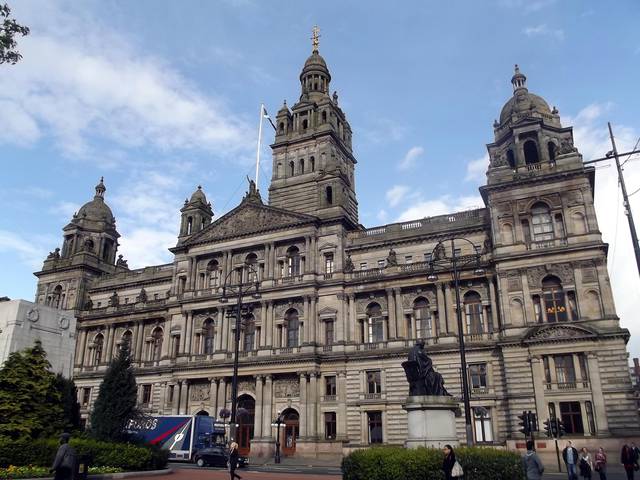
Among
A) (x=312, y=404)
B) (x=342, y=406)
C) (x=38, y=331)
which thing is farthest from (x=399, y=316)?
(x=38, y=331)

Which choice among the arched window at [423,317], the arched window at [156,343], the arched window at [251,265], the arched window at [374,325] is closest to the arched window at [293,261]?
the arched window at [251,265]

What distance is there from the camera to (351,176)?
218 feet

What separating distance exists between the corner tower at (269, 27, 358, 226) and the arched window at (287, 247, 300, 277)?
4585 mm

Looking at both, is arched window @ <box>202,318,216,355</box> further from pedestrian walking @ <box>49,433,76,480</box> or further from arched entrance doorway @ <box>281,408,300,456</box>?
pedestrian walking @ <box>49,433,76,480</box>

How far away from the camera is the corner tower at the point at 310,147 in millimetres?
60366

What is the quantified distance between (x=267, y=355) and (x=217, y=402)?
6413 millimetres

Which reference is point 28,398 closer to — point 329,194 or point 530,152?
point 329,194

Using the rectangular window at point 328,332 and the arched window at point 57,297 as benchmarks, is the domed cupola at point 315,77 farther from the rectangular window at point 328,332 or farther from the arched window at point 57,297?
the arched window at point 57,297

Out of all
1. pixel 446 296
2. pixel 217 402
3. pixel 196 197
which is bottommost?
pixel 217 402

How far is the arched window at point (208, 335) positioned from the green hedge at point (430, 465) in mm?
38403

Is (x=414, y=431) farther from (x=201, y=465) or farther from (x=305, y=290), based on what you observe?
(x=305, y=290)

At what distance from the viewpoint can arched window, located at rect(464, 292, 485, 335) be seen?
149 ft

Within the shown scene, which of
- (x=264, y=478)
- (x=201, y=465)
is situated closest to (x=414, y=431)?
(x=264, y=478)

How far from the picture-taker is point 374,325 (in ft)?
162
